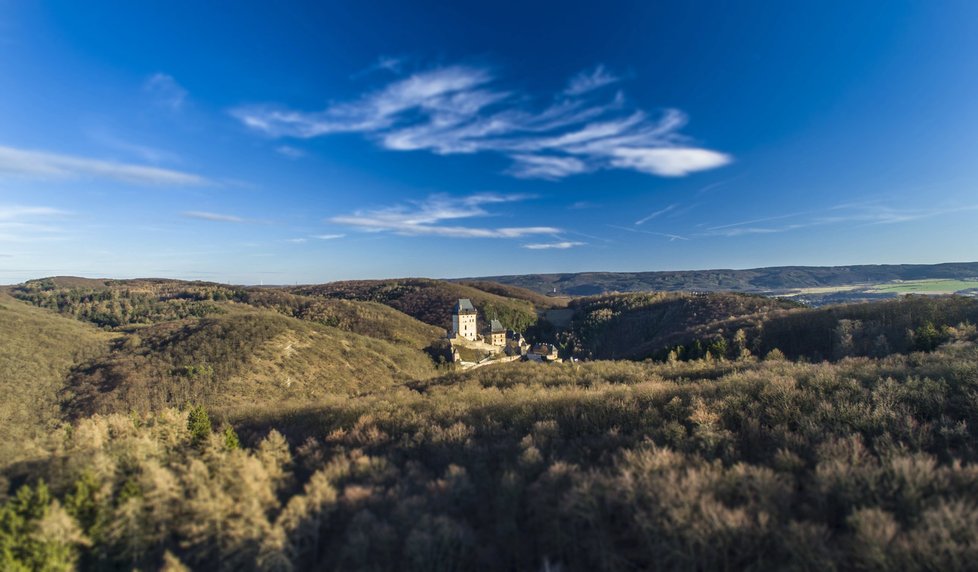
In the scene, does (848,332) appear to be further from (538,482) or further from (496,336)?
(496,336)

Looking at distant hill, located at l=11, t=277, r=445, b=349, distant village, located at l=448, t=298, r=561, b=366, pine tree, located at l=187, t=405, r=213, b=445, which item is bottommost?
distant village, located at l=448, t=298, r=561, b=366

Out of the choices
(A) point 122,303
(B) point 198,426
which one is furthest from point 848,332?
(A) point 122,303

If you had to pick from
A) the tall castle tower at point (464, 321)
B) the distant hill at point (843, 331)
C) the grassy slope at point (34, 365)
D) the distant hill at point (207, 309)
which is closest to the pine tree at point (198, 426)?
the distant hill at point (843, 331)

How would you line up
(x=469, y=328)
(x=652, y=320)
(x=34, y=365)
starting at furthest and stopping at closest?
1. (x=469, y=328)
2. (x=652, y=320)
3. (x=34, y=365)

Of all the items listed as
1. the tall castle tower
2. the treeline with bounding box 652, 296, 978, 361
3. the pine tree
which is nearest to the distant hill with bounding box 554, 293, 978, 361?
the treeline with bounding box 652, 296, 978, 361

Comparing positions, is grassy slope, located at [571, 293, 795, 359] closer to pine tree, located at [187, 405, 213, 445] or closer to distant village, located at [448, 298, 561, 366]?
distant village, located at [448, 298, 561, 366]

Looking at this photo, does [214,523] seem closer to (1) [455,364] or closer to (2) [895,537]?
(2) [895,537]

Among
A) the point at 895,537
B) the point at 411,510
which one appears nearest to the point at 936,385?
the point at 895,537
